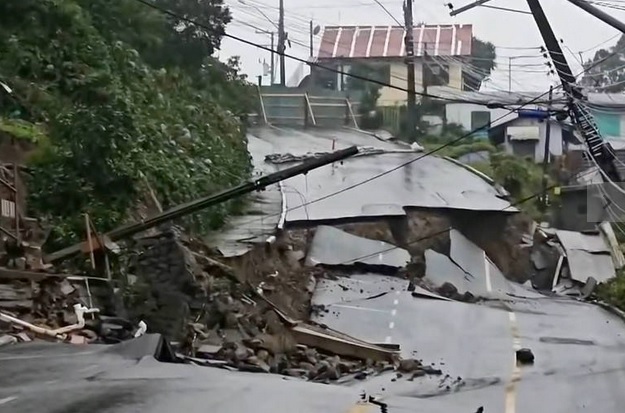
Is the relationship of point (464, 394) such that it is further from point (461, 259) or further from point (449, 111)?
point (449, 111)

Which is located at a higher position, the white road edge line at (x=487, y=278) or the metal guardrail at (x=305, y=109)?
the metal guardrail at (x=305, y=109)

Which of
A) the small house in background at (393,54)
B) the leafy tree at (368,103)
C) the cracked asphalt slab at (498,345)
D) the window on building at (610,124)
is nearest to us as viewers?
the cracked asphalt slab at (498,345)

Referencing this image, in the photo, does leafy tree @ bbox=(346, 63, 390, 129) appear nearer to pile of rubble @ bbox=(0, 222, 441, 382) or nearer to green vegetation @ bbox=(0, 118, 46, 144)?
green vegetation @ bbox=(0, 118, 46, 144)

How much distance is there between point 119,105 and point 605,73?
1098cm

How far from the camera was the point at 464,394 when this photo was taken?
447 inches

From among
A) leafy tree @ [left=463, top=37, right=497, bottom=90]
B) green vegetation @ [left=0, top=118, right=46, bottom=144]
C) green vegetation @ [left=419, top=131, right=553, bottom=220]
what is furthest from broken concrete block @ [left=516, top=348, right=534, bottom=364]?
leafy tree @ [left=463, top=37, right=497, bottom=90]

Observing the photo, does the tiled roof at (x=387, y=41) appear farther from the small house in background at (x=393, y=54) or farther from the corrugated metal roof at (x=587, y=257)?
the corrugated metal roof at (x=587, y=257)

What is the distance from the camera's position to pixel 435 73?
24.8 m

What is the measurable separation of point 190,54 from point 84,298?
1233 cm

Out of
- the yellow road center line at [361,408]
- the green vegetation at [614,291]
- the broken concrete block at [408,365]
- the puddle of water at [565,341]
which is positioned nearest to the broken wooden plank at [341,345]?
the broken concrete block at [408,365]

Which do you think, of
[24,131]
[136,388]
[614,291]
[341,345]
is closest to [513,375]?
[341,345]

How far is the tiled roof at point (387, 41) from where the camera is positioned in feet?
80.4

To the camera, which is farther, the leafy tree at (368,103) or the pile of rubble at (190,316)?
the leafy tree at (368,103)

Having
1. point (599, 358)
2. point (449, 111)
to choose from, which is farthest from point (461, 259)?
point (599, 358)
